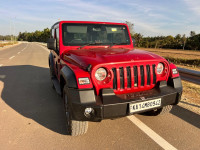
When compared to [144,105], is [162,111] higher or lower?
lower

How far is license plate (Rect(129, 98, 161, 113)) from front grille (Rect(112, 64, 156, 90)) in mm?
320

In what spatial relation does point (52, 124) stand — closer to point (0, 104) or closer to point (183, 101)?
point (0, 104)

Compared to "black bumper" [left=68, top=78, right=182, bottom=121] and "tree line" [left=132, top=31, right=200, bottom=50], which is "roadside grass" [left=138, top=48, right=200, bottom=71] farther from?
"tree line" [left=132, top=31, right=200, bottom=50]

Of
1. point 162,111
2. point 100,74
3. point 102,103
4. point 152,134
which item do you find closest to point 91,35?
point 100,74

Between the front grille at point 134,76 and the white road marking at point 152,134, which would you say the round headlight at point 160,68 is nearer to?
the front grille at point 134,76

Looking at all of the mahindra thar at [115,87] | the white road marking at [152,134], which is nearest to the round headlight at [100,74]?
the mahindra thar at [115,87]

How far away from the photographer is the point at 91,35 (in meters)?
3.89

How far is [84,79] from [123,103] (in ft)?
2.15

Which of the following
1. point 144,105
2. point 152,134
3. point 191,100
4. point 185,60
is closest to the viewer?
point 144,105

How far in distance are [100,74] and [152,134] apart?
1.40 meters

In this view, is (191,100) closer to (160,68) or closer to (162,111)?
(162,111)

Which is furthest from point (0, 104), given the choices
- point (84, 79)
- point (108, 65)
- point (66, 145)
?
point (108, 65)

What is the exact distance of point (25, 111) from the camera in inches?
152

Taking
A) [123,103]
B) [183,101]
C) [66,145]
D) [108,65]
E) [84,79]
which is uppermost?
[108,65]
